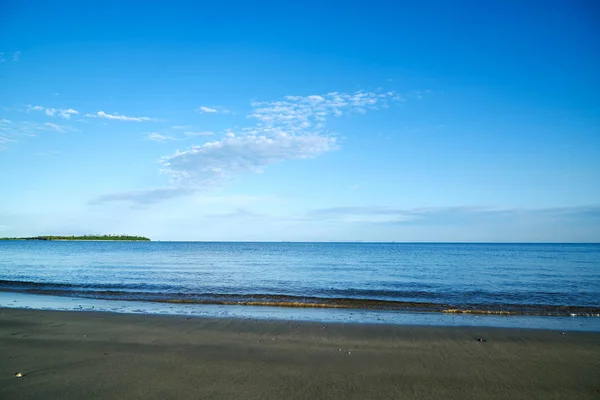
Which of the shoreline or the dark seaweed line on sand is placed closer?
the shoreline

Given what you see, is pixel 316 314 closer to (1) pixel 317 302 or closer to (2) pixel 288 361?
(1) pixel 317 302

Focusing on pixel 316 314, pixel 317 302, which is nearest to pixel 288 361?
pixel 316 314

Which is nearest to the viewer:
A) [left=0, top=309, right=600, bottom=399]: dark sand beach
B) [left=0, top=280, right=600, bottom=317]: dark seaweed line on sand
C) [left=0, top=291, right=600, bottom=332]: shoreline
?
[left=0, top=309, right=600, bottom=399]: dark sand beach

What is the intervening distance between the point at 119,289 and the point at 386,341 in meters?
17.8

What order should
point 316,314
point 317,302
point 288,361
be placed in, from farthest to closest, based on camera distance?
point 317,302, point 316,314, point 288,361

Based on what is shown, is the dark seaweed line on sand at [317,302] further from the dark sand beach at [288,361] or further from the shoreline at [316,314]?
the dark sand beach at [288,361]

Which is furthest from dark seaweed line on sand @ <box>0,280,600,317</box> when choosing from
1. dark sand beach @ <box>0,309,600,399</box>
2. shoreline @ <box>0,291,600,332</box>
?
dark sand beach @ <box>0,309,600,399</box>

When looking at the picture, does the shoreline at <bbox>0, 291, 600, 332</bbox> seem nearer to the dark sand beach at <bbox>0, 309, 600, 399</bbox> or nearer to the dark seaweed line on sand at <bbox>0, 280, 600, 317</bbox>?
the dark seaweed line on sand at <bbox>0, 280, 600, 317</bbox>

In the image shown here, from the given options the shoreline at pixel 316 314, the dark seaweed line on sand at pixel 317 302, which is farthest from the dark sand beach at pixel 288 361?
the dark seaweed line on sand at pixel 317 302

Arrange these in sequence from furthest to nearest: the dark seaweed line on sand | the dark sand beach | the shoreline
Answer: the dark seaweed line on sand, the shoreline, the dark sand beach

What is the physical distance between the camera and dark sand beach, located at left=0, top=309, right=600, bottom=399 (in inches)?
249

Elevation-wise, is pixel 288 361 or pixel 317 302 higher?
pixel 288 361

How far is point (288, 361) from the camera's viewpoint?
313 inches

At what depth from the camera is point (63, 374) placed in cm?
712
